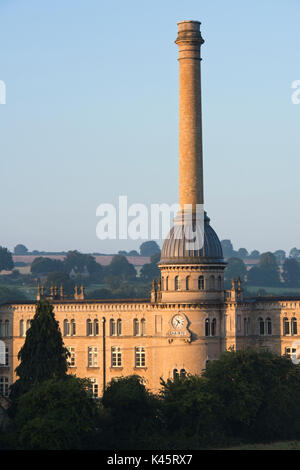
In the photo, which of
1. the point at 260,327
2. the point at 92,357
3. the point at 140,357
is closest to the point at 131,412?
the point at 140,357

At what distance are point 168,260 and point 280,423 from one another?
2189cm

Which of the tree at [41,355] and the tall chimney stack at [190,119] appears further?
the tall chimney stack at [190,119]

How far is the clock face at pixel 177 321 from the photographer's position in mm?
131750

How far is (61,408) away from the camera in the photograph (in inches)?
4345

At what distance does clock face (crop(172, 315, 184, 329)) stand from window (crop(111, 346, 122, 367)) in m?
9.03

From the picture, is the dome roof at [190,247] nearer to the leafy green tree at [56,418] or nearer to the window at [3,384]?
the leafy green tree at [56,418]

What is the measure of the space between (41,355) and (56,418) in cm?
1188

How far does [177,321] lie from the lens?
13200 centimetres

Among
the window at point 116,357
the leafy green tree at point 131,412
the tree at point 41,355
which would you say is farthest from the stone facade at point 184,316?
the tree at point 41,355

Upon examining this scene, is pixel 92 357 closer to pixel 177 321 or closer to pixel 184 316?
pixel 177 321

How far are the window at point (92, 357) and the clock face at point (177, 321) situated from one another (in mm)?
11543

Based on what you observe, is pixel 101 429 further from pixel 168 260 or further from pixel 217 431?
pixel 168 260

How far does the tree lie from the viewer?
390 feet
